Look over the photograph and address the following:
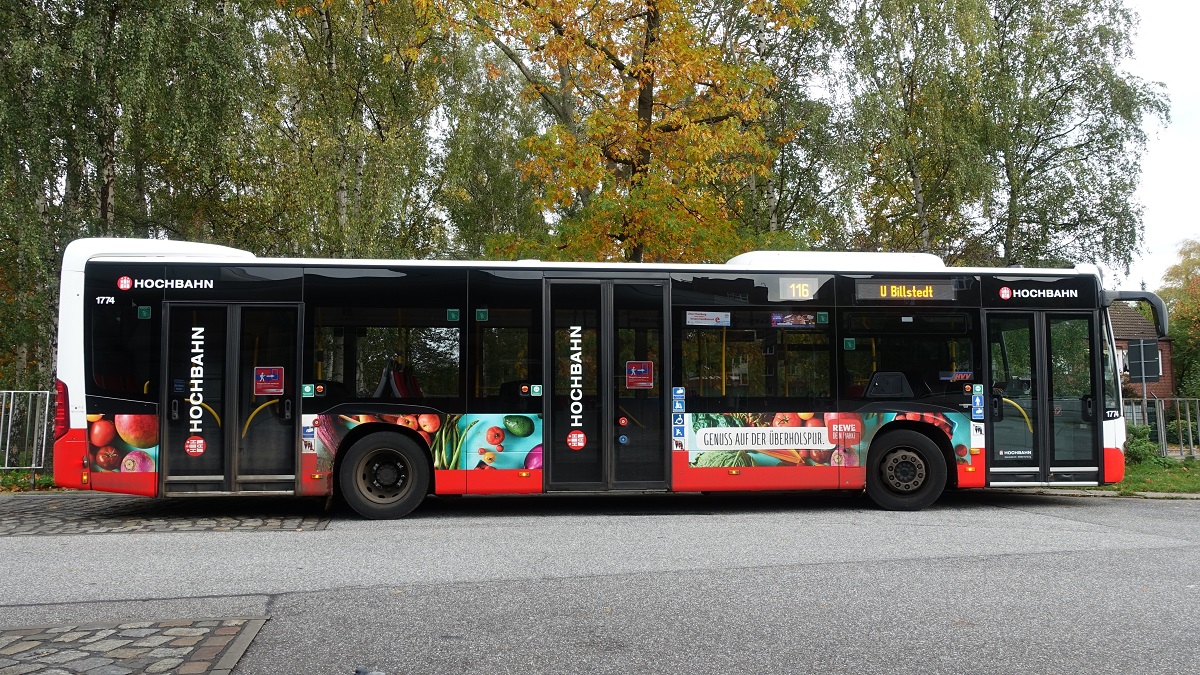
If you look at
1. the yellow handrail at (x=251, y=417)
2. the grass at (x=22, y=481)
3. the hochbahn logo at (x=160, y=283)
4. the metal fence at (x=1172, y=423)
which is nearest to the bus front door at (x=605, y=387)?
the yellow handrail at (x=251, y=417)

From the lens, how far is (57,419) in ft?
32.2

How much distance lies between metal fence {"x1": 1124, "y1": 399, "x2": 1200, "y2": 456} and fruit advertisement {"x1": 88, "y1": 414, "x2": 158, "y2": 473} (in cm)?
1595

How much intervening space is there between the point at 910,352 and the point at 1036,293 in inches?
71.4

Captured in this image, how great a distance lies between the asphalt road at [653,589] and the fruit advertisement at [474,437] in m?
0.65

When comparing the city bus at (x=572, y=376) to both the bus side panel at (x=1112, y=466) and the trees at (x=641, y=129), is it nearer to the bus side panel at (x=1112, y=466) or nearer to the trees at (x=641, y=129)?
the bus side panel at (x=1112, y=466)

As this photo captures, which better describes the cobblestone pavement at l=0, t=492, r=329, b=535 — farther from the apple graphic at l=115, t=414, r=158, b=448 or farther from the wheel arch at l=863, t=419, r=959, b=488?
the wheel arch at l=863, t=419, r=959, b=488

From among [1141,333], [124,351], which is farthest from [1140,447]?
[1141,333]

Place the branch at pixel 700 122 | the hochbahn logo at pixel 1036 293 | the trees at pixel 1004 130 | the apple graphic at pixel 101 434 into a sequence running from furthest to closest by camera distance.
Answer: the trees at pixel 1004 130 → the branch at pixel 700 122 → the hochbahn logo at pixel 1036 293 → the apple graphic at pixel 101 434

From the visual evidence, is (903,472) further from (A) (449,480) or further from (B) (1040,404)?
(A) (449,480)

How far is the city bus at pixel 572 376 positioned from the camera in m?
10.0

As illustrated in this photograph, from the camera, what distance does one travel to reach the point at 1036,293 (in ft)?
37.1

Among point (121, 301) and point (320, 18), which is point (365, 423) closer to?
point (121, 301)

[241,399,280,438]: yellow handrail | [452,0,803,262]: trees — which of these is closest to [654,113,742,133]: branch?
[452,0,803,262]: trees

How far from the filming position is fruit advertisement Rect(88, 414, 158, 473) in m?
9.81
